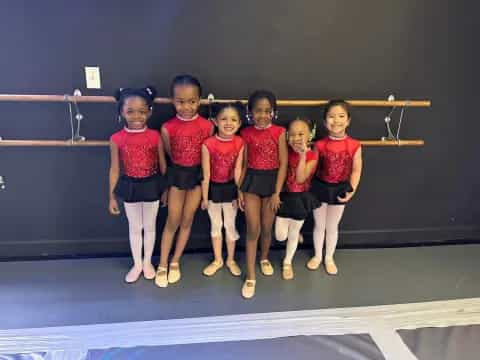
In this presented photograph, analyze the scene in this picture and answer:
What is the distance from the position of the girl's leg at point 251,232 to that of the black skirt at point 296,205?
13cm

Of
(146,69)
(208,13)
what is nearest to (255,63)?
(208,13)

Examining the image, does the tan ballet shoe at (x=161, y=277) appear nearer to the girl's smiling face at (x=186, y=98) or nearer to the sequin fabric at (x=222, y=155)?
the sequin fabric at (x=222, y=155)

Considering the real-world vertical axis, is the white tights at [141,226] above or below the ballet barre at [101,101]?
below

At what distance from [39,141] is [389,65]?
196 centimetres

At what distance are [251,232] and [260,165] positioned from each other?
0.36 metres

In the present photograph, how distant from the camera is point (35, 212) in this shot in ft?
7.36

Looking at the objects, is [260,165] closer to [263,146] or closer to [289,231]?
[263,146]

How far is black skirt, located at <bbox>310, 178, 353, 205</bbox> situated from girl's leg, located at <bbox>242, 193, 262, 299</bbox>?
0.34 meters

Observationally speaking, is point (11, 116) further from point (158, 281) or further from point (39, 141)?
point (158, 281)

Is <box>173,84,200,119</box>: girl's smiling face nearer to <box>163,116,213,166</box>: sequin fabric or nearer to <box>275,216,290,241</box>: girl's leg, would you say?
<box>163,116,213,166</box>: sequin fabric

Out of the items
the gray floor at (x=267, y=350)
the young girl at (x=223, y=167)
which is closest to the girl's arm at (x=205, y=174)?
the young girl at (x=223, y=167)

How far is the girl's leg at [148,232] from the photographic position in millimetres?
2064

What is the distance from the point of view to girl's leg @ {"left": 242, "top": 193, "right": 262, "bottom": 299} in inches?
79.7

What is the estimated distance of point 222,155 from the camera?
6.46 ft
